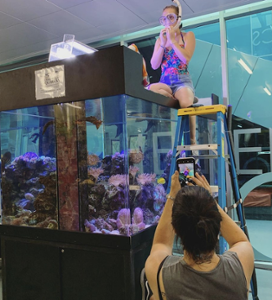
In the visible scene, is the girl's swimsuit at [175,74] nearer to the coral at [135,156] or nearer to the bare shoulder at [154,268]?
the coral at [135,156]

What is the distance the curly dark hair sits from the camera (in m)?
0.96

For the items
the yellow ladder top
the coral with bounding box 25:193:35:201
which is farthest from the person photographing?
the coral with bounding box 25:193:35:201

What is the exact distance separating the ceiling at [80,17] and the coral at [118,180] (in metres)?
2.44

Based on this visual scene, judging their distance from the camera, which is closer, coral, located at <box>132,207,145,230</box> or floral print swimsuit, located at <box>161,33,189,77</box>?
coral, located at <box>132,207,145,230</box>

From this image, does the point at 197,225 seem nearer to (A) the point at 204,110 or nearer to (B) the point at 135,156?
(B) the point at 135,156

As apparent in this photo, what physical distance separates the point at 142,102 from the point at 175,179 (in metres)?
0.84

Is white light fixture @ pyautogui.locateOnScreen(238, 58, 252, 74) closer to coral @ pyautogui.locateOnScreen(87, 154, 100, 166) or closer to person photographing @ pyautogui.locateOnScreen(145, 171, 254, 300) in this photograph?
coral @ pyautogui.locateOnScreen(87, 154, 100, 166)

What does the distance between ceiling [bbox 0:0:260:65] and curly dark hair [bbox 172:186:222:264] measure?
3121 mm

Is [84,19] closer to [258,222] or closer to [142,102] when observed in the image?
[142,102]

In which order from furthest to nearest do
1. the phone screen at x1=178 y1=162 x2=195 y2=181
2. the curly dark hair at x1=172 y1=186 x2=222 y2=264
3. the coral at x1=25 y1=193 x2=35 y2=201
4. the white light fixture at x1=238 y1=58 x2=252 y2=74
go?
1. the white light fixture at x1=238 y1=58 x2=252 y2=74
2. the coral at x1=25 y1=193 x2=35 y2=201
3. the phone screen at x1=178 y1=162 x2=195 y2=181
4. the curly dark hair at x1=172 y1=186 x2=222 y2=264

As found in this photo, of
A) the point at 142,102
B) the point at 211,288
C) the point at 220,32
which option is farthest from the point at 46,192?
the point at 220,32

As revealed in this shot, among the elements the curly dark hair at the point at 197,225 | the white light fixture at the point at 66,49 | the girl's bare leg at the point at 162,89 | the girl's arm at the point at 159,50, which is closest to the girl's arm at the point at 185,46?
the girl's arm at the point at 159,50

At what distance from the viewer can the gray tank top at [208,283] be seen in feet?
3.24

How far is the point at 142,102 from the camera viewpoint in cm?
206
